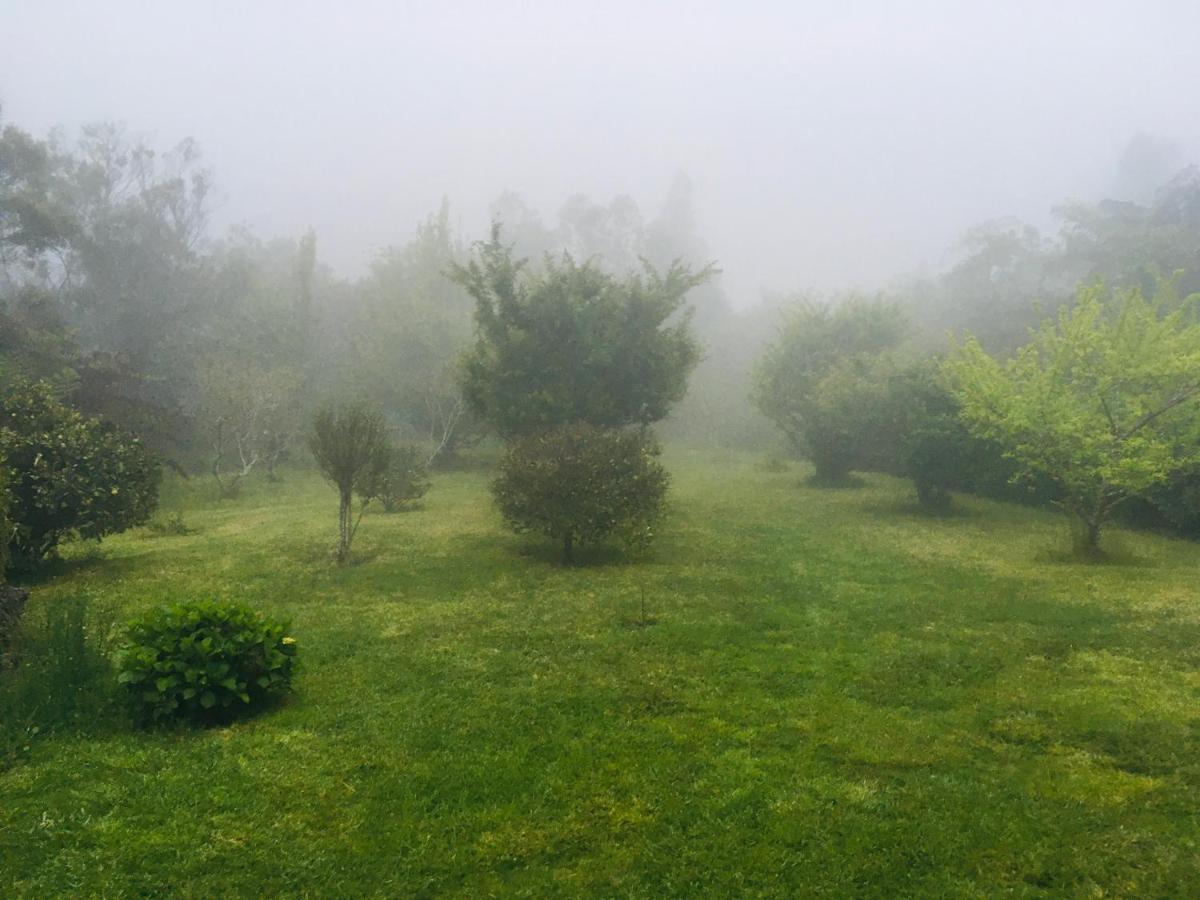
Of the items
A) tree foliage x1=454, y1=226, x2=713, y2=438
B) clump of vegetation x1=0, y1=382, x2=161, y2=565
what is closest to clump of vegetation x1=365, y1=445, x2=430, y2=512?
tree foliage x1=454, y1=226, x2=713, y2=438

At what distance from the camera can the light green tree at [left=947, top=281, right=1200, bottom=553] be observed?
12.9 metres

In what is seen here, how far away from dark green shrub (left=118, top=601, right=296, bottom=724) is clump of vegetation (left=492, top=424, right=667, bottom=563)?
6.24 metres

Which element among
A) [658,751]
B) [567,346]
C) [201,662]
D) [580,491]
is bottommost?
[658,751]

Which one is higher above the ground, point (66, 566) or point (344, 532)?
point (344, 532)

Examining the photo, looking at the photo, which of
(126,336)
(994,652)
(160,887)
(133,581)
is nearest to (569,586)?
(994,652)

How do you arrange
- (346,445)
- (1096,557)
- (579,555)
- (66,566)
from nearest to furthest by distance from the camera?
(66,566)
(346,445)
(579,555)
(1096,557)

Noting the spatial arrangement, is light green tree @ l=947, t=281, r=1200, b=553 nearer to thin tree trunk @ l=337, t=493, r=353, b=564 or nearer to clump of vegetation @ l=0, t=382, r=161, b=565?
thin tree trunk @ l=337, t=493, r=353, b=564

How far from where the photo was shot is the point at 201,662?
6184 mm

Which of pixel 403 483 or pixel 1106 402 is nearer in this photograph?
pixel 1106 402

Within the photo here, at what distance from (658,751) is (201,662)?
3836 millimetres

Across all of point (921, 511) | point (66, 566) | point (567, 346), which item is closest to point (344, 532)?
point (66, 566)

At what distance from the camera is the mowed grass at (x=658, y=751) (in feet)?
14.3

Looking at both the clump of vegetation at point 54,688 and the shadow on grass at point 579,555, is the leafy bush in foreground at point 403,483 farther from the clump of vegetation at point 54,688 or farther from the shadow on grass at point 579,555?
the clump of vegetation at point 54,688

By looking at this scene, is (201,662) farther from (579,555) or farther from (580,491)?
(579,555)
